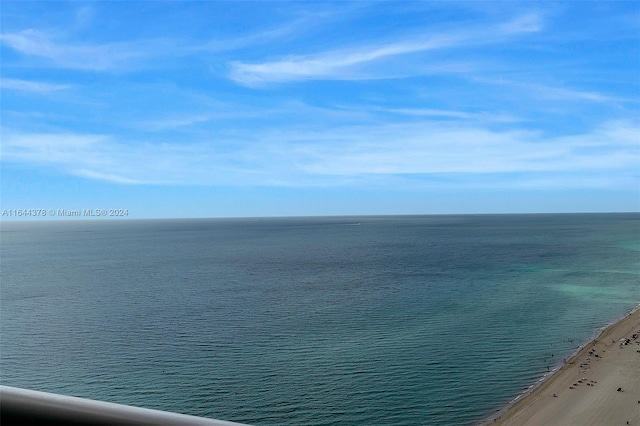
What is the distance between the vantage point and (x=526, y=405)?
77.9 ft

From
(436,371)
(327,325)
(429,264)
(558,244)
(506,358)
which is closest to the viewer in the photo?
(436,371)

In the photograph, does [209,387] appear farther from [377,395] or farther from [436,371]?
[436,371]

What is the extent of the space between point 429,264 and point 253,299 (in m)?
34.5

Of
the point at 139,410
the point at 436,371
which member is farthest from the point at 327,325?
the point at 139,410

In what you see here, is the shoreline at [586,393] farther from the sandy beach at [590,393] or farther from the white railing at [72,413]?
the white railing at [72,413]

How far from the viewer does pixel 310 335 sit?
34.8 metres

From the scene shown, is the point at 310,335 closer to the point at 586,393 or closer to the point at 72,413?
the point at 586,393

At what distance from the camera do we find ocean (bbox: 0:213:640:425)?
24.4 m

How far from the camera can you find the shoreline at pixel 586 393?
22.4 m

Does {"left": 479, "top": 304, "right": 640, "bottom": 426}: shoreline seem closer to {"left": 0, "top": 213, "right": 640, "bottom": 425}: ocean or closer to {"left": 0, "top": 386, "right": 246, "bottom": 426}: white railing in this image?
{"left": 0, "top": 213, "right": 640, "bottom": 425}: ocean

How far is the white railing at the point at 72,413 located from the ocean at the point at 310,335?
69.9 ft

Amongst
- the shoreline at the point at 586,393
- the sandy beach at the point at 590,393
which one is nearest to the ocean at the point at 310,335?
the shoreline at the point at 586,393

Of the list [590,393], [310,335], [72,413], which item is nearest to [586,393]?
[590,393]

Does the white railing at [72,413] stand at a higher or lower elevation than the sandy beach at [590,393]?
higher
